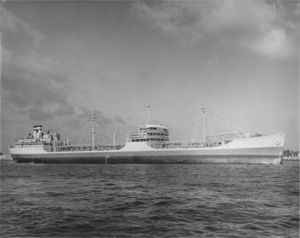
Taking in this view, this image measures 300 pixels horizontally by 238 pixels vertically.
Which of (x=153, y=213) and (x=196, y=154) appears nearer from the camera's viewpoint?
(x=153, y=213)

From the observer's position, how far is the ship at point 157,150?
46.3 m

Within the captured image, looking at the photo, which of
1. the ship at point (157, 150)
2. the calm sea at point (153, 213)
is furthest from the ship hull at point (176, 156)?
the calm sea at point (153, 213)

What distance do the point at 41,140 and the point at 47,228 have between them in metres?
66.1

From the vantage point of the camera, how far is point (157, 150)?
2108 inches

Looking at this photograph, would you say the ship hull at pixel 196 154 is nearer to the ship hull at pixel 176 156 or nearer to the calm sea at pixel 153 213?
the ship hull at pixel 176 156

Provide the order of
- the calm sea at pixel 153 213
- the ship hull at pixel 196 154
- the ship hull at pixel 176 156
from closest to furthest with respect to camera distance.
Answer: the calm sea at pixel 153 213, the ship hull at pixel 196 154, the ship hull at pixel 176 156

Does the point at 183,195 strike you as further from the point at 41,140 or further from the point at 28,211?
the point at 41,140

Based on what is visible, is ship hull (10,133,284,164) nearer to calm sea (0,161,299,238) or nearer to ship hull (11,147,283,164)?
ship hull (11,147,283,164)

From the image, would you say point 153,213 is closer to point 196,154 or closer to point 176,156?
point 196,154

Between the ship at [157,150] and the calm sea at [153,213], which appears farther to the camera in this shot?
the ship at [157,150]


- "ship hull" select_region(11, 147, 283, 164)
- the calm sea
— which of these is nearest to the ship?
"ship hull" select_region(11, 147, 283, 164)

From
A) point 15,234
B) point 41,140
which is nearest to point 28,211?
point 15,234

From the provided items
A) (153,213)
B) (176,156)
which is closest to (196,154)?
(176,156)

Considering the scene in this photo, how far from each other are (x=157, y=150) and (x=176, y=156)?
11.9ft
